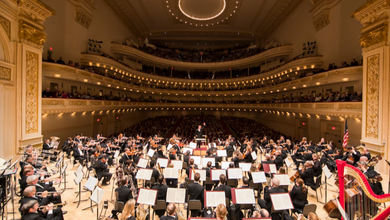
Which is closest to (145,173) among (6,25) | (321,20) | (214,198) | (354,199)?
(214,198)

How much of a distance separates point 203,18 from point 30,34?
79.5 feet

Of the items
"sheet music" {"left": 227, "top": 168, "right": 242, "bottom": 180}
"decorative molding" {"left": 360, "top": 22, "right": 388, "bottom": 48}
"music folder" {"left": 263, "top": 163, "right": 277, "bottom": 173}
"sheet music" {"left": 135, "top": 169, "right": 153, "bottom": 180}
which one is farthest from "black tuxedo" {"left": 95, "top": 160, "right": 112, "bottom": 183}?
"decorative molding" {"left": 360, "top": 22, "right": 388, "bottom": 48}

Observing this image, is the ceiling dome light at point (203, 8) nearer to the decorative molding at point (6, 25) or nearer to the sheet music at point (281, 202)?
the decorative molding at point (6, 25)

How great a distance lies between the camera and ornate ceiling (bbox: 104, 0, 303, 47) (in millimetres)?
24672

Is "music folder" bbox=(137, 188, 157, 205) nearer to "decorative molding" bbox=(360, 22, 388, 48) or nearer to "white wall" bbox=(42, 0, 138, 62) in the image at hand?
"decorative molding" bbox=(360, 22, 388, 48)

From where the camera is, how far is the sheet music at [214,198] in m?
4.34

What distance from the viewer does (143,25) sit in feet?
100.0

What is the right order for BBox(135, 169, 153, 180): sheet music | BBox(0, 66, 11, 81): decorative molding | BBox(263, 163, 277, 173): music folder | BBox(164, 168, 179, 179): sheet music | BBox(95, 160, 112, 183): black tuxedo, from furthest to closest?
BBox(0, 66, 11, 81): decorative molding
BBox(95, 160, 112, 183): black tuxedo
BBox(263, 163, 277, 173): music folder
BBox(164, 168, 179, 179): sheet music
BBox(135, 169, 153, 180): sheet music

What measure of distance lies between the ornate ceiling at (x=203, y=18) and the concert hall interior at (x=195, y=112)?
241mm

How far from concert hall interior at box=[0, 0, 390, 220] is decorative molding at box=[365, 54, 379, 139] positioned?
6 centimetres

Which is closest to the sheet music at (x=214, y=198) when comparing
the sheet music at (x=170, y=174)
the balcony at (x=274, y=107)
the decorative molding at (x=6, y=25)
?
the sheet music at (x=170, y=174)

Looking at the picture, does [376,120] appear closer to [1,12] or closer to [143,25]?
[1,12]

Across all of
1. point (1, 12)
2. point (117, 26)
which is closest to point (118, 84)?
point (117, 26)

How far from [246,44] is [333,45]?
22.2 meters
